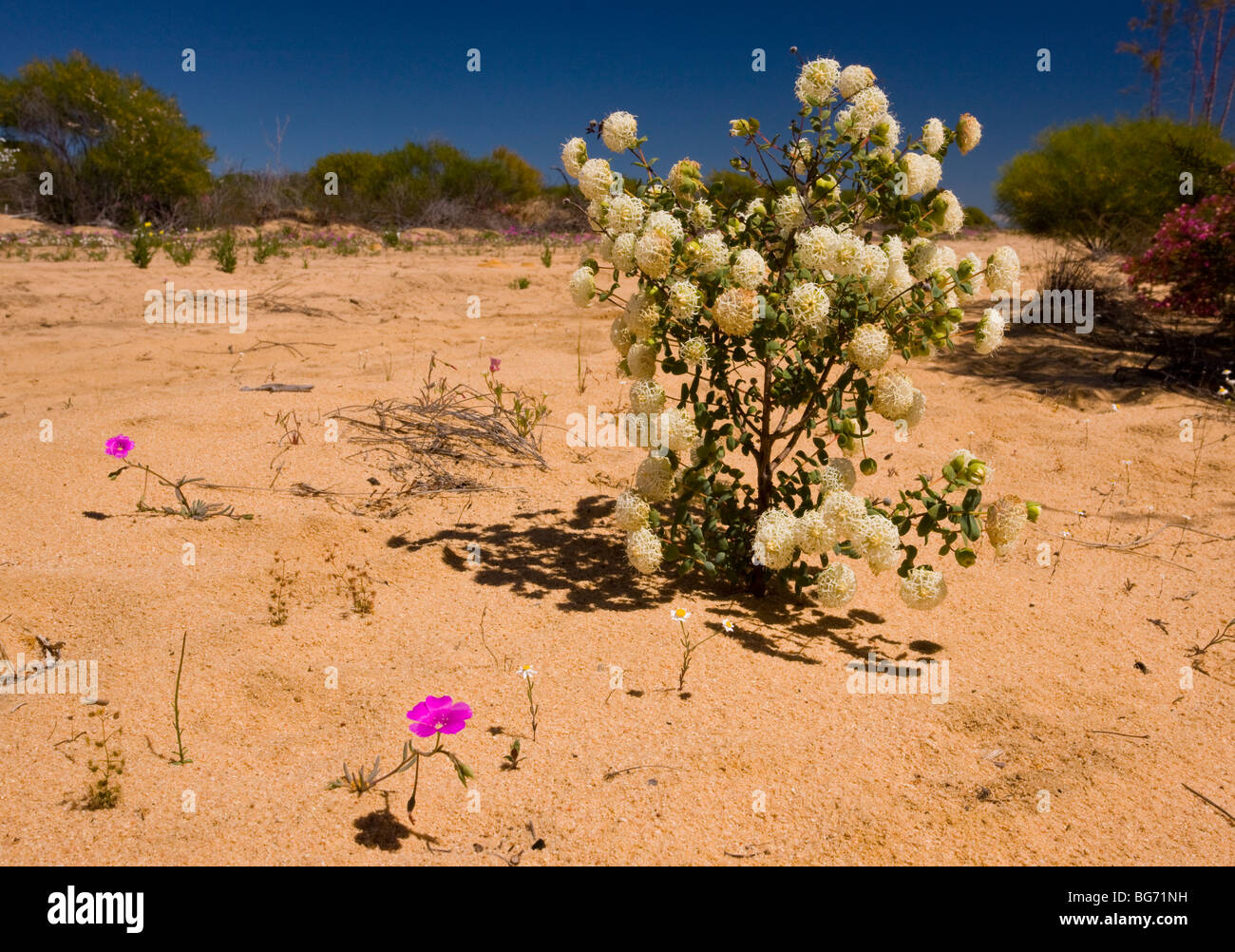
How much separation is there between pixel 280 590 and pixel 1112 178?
9906 mm

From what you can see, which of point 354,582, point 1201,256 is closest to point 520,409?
point 354,582

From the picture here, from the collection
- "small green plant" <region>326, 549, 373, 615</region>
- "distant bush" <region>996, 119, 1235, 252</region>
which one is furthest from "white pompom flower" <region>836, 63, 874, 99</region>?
"distant bush" <region>996, 119, 1235, 252</region>

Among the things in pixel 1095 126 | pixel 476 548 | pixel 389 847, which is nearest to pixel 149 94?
pixel 1095 126

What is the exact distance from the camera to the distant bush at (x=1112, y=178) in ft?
25.0

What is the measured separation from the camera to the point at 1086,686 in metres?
2.51

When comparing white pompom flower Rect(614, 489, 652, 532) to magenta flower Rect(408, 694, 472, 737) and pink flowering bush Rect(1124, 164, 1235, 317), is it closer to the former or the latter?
magenta flower Rect(408, 694, 472, 737)

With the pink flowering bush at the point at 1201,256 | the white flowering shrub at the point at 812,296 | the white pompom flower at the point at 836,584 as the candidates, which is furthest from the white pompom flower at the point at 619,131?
the pink flowering bush at the point at 1201,256

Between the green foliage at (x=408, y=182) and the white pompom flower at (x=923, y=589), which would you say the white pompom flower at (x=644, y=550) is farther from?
the green foliage at (x=408, y=182)

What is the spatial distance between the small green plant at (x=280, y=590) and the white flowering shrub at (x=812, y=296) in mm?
1136

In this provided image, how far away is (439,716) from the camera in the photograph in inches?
76.3

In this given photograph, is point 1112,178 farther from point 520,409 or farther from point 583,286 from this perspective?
point 583,286

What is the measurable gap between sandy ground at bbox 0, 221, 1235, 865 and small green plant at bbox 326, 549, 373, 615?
0.03 meters
